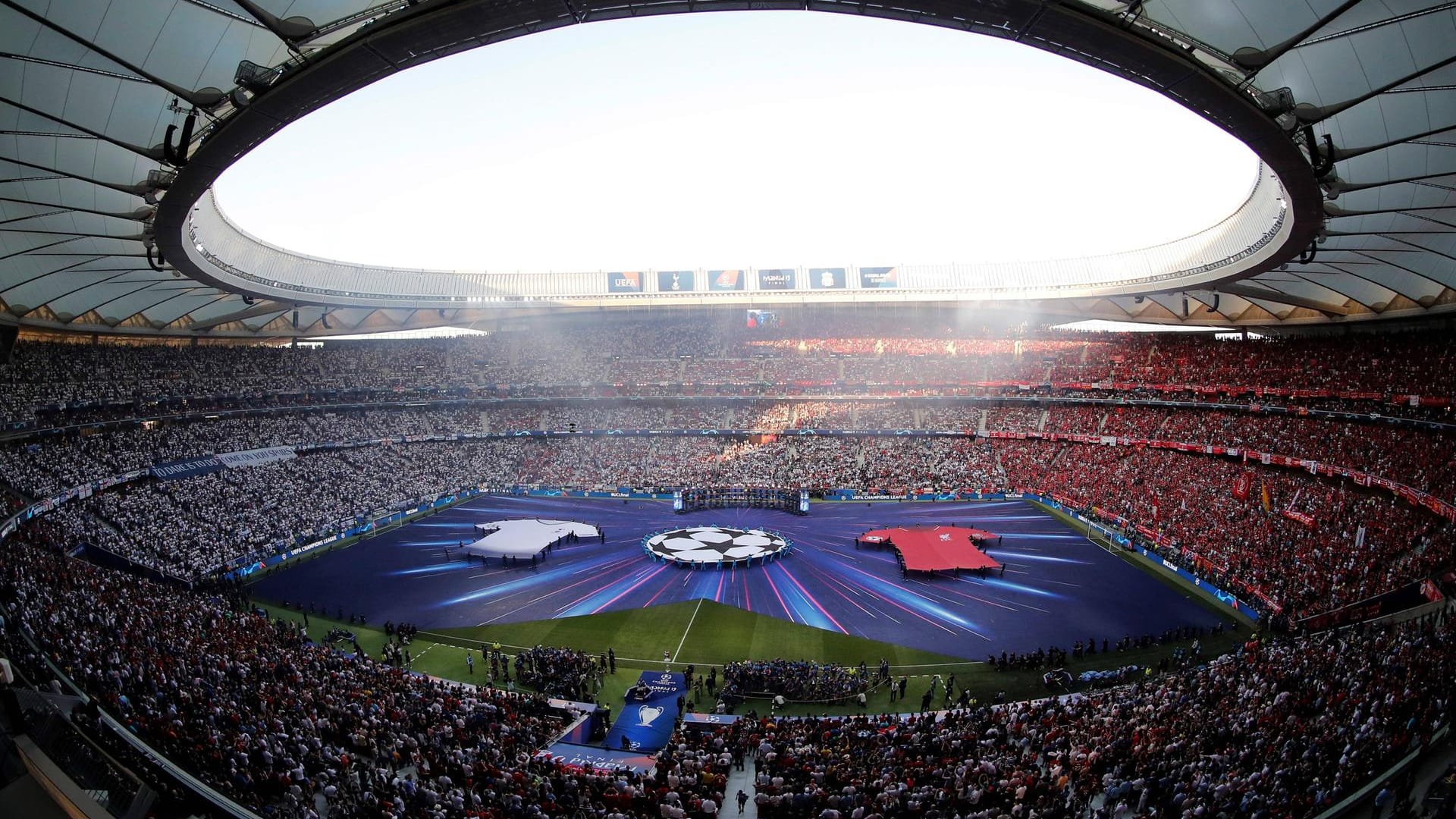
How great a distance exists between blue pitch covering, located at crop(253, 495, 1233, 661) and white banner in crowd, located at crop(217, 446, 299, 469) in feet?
35.3

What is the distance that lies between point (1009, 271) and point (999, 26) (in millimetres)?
58004

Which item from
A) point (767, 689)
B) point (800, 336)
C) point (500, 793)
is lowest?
point (767, 689)

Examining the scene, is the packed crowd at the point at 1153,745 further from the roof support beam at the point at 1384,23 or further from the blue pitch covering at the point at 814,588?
the roof support beam at the point at 1384,23

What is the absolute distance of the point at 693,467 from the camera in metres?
54.2

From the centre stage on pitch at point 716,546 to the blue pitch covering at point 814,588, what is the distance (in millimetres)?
670

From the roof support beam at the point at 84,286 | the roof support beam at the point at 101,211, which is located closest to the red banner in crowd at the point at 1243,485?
the roof support beam at the point at 101,211

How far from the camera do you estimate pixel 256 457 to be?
4572 centimetres

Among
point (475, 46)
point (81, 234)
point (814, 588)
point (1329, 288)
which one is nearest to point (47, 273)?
point (81, 234)

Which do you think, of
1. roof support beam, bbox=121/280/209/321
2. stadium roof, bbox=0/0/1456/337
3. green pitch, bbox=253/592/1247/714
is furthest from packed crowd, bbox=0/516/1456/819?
roof support beam, bbox=121/280/209/321

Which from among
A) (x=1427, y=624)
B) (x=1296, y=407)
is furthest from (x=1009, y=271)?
(x=1427, y=624)

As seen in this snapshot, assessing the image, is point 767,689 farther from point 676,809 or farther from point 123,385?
point 123,385

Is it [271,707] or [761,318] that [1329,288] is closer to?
[761,318]

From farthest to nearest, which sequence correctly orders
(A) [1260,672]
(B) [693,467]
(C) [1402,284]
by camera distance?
(B) [693,467]
(C) [1402,284]
(A) [1260,672]

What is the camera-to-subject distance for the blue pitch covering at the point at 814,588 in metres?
26.7
